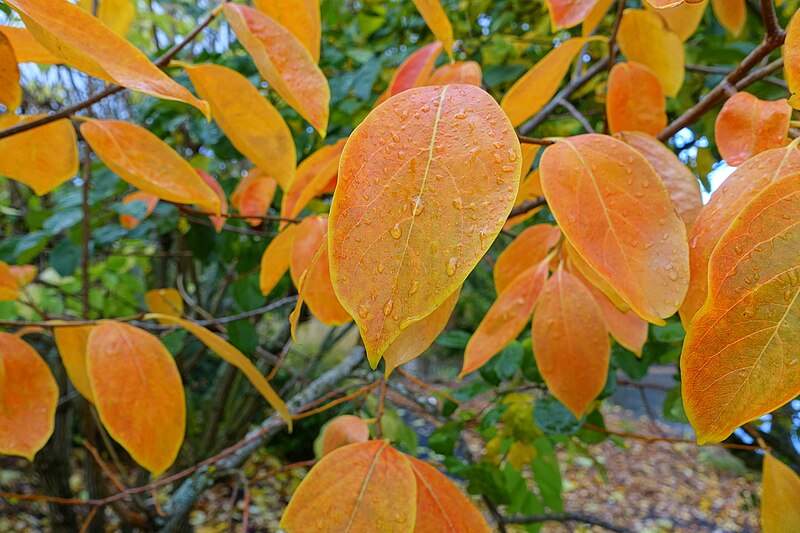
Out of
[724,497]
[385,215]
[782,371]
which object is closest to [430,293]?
[385,215]

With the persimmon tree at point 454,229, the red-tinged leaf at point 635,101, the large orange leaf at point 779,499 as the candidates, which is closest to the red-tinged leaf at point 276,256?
the persimmon tree at point 454,229

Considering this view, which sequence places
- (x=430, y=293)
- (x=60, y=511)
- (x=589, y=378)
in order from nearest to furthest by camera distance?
(x=430, y=293) < (x=589, y=378) < (x=60, y=511)

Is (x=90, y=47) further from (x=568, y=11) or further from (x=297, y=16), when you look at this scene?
(x=568, y=11)

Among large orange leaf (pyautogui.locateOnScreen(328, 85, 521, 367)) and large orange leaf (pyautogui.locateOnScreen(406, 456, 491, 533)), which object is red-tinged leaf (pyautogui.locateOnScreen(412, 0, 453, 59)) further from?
large orange leaf (pyautogui.locateOnScreen(406, 456, 491, 533))

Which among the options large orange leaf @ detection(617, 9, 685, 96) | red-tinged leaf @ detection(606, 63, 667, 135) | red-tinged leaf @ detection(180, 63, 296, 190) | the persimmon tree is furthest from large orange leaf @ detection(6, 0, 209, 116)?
large orange leaf @ detection(617, 9, 685, 96)

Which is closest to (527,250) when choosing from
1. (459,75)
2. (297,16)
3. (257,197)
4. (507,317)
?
(507,317)

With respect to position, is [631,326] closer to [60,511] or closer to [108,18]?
[108,18]
